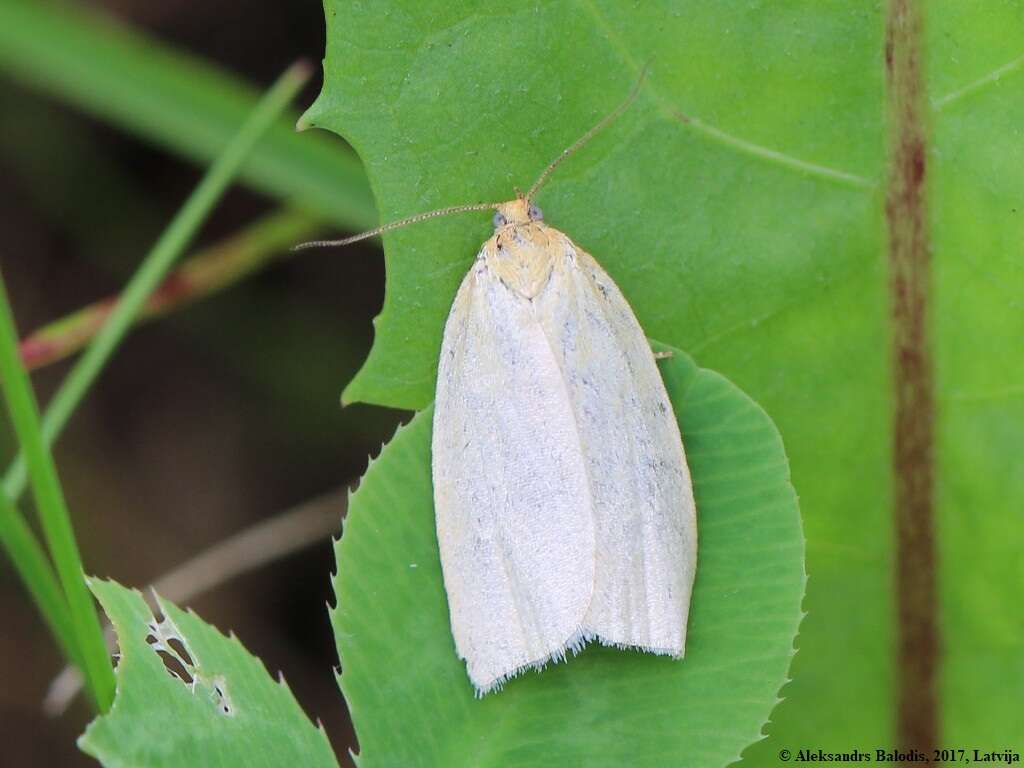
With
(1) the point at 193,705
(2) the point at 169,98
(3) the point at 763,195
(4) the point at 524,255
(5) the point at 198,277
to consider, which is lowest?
(1) the point at 193,705

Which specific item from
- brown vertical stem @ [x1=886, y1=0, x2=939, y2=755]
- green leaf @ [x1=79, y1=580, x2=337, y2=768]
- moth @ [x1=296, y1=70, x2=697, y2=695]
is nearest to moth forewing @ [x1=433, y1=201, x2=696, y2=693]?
moth @ [x1=296, y1=70, x2=697, y2=695]

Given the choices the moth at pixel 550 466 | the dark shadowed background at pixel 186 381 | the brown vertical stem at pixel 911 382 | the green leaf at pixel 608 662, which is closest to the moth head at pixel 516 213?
the moth at pixel 550 466

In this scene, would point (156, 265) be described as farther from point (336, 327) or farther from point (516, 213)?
point (516, 213)

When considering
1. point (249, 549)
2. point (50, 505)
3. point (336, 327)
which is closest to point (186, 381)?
point (336, 327)

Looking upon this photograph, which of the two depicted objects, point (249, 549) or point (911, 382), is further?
point (249, 549)

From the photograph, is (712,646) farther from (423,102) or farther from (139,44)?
(139,44)

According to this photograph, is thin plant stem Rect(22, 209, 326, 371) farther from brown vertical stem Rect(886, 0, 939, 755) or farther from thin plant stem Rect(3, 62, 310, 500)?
brown vertical stem Rect(886, 0, 939, 755)
